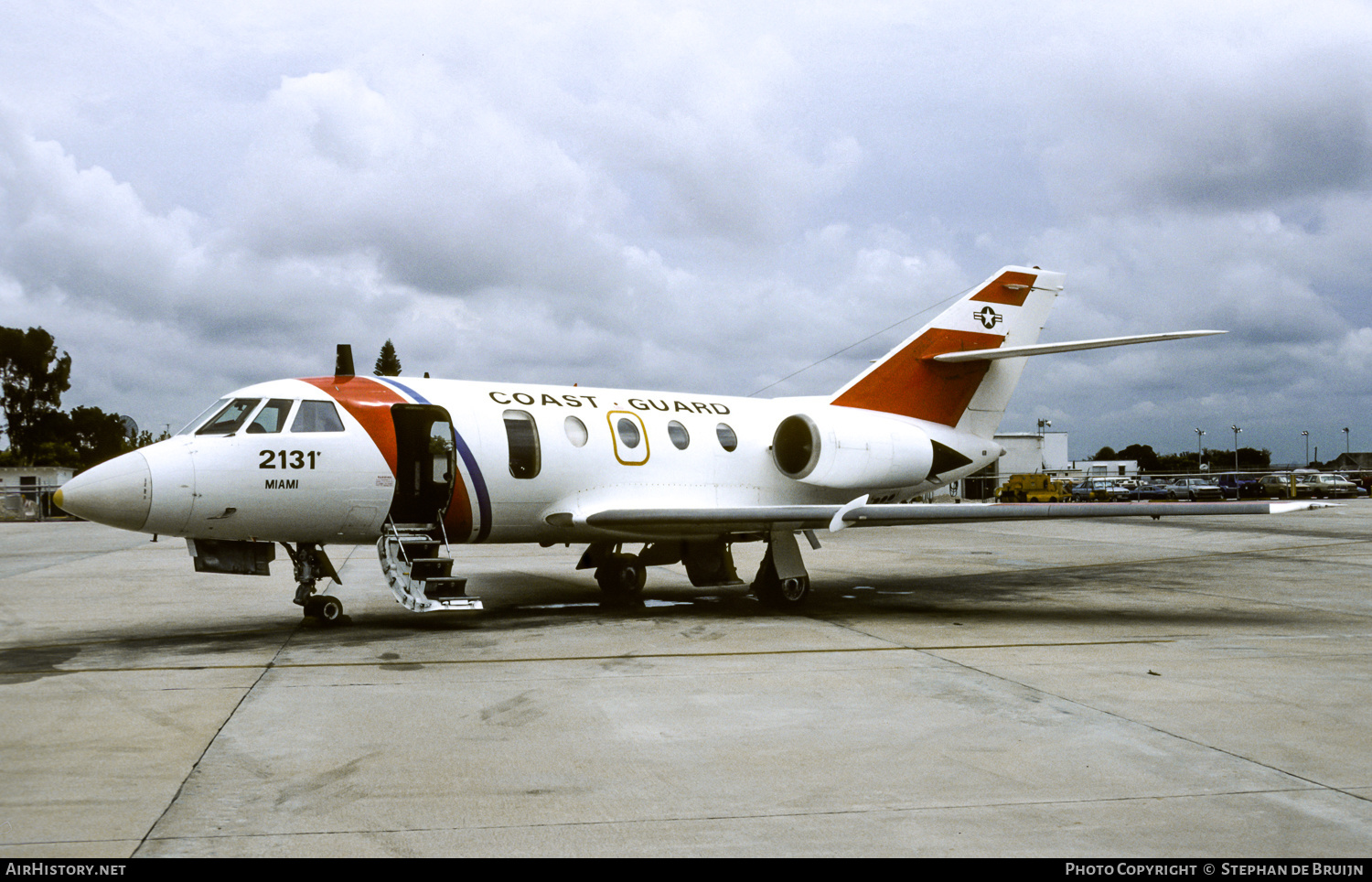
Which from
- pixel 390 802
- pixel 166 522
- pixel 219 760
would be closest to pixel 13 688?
pixel 166 522

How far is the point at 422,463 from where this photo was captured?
38.9 feet

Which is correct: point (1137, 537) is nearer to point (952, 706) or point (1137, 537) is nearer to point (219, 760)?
point (952, 706)

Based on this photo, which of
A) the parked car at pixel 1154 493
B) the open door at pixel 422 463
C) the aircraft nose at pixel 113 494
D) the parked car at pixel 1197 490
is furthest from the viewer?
the parked car at pixel 1154 493

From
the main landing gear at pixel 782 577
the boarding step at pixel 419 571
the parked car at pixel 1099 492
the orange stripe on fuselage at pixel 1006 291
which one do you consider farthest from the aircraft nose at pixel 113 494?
the parked car at pixel 1099 492

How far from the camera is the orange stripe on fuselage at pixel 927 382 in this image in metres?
16.2

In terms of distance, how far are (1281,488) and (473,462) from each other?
205ft

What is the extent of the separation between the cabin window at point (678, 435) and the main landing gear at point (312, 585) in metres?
4.91

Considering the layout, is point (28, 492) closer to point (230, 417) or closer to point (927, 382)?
point (230, 417)

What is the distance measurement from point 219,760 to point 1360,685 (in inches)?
330

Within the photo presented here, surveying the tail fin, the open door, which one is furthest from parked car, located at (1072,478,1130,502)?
the open door

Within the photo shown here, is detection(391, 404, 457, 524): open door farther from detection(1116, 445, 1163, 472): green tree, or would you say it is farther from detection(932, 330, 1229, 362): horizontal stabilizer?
detection(1116, 445, 1163, 472): green tree

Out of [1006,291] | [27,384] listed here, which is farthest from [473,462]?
[27,384]

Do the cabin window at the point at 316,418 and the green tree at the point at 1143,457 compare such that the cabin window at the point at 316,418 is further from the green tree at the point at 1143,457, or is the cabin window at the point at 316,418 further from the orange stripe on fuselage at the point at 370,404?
the green tree at the point at 1143,457

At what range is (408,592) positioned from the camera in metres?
10.8
